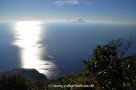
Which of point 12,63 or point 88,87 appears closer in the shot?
point 88,87

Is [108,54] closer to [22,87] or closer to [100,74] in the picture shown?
[100,74]

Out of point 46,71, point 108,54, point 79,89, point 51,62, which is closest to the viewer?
point 108,54

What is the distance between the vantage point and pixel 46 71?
139 metres

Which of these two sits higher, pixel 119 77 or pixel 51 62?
pixel 119 77

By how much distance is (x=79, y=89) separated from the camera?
659 inches

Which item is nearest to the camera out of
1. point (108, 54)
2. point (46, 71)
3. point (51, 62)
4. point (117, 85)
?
point (117, 85)

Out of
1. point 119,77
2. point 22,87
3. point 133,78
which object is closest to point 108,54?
point 119,77

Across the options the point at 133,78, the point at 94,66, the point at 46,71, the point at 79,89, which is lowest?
the point at 46,71

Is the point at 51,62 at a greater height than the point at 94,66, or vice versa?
the point at 94,66

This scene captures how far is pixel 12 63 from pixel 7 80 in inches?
6105

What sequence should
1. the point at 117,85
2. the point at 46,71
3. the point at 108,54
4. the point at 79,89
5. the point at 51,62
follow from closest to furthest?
the point at 117,85 < the point at 108,54 < the point at 79,89 < the point at 46,71 < the point at 51,62

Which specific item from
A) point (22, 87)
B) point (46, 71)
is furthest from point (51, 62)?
point (22, 87)

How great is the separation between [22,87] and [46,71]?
122933 millimetres

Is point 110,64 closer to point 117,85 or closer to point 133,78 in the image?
point 117,85
